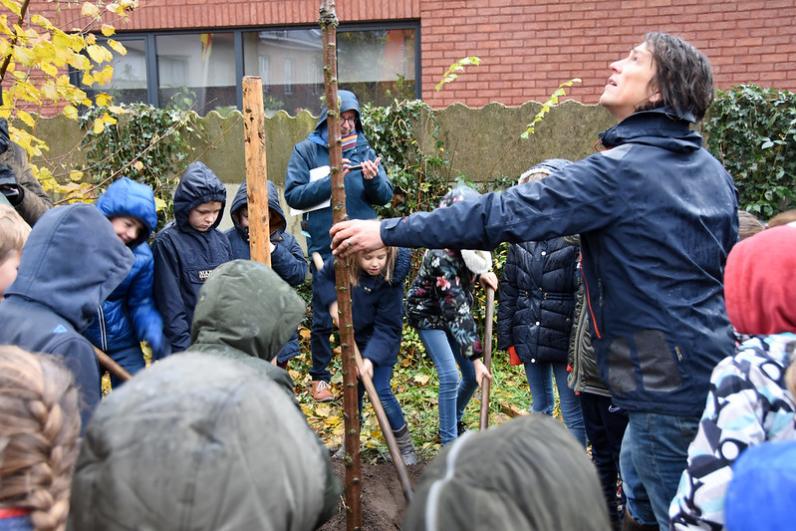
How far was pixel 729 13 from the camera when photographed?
726 centimetres

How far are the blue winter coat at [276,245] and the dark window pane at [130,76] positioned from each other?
14.2ft

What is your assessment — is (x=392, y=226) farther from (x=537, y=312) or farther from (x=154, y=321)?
(x=154, y=321)

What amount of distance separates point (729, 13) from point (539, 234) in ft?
20.5

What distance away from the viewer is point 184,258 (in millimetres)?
4141

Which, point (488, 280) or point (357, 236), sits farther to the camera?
point (488, 280)

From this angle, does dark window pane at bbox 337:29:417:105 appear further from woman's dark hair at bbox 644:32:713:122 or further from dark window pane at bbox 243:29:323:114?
woman's dark hair at bbox 644:32:713:122

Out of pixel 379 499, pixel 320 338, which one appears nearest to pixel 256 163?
pixel 379 499

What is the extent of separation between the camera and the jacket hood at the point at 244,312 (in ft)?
6.78

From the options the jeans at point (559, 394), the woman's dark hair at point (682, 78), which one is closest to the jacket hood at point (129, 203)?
the jeans at point (559, 394)

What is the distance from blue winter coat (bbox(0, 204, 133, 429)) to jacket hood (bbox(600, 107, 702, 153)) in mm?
1880

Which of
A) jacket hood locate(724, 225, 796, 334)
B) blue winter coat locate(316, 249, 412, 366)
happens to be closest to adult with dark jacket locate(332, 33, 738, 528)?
jacket hood locate(724, 225, 796, 334)

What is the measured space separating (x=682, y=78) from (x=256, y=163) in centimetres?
168

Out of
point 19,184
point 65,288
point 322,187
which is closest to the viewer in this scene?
point 65,288

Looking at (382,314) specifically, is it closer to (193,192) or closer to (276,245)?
(276,245)
